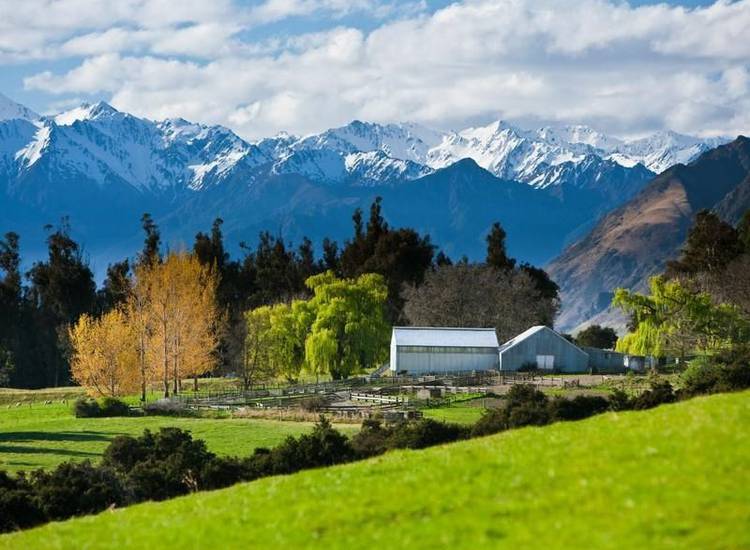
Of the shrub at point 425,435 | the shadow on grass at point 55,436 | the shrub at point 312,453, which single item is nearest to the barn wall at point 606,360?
the shadow on grass at point 55,436

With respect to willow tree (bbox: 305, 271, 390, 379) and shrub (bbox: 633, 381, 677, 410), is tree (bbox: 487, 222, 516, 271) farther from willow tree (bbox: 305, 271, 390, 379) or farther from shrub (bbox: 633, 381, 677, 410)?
shrub (bbox: 633, 381, 677, 410)

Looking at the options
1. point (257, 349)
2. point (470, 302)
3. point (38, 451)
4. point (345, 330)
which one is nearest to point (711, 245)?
point (470, 302)

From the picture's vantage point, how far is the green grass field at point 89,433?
5116 centimetres

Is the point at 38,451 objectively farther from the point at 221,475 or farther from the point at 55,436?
the point at 221,475

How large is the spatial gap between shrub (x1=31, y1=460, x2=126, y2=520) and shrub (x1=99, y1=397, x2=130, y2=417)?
43.5m

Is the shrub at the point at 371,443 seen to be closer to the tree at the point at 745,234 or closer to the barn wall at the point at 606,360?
the barn wall at the point at 606,360

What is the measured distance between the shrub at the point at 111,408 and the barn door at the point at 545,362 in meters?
41.2

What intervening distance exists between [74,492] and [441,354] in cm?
7046

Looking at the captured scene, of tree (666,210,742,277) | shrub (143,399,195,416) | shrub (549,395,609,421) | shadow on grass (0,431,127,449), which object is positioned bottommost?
shadow on grass (0,431,127,449)

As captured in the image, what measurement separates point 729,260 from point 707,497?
102 m

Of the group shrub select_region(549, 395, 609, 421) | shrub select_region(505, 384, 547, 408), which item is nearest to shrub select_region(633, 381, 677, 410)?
shrub select_region(549, 395, 609, 421)

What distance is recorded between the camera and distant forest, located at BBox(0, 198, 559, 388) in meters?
120

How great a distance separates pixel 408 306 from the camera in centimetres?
11738

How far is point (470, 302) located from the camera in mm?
120438
